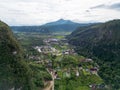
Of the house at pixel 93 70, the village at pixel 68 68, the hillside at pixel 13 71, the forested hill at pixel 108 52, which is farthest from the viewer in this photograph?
the house at pixel 93 70

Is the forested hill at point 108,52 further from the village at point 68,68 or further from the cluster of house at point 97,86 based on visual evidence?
the village at point 68,68

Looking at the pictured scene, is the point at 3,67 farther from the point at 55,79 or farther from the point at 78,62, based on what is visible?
the point at 78,62

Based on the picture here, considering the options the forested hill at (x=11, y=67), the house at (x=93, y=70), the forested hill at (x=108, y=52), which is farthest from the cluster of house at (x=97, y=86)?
the forested hill at (x=11, y=67)

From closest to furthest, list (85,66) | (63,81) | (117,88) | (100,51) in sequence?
(117,88) → (63,81) → (85,66) → (100,51)

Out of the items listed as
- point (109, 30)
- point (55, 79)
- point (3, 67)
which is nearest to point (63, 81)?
point (55, 79)

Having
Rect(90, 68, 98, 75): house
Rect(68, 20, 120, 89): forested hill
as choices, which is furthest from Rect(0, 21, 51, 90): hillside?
Rect(68, 20, 120, 89): forested hill

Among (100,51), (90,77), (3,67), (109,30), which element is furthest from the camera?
(109,30)

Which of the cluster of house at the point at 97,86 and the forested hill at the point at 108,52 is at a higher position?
the forested hill at the point at 108,52

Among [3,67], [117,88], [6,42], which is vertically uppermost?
[6,42]

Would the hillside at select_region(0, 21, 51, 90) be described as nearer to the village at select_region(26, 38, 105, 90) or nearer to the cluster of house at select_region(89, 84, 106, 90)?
the village at select_region(26, 38, 105, 90)
